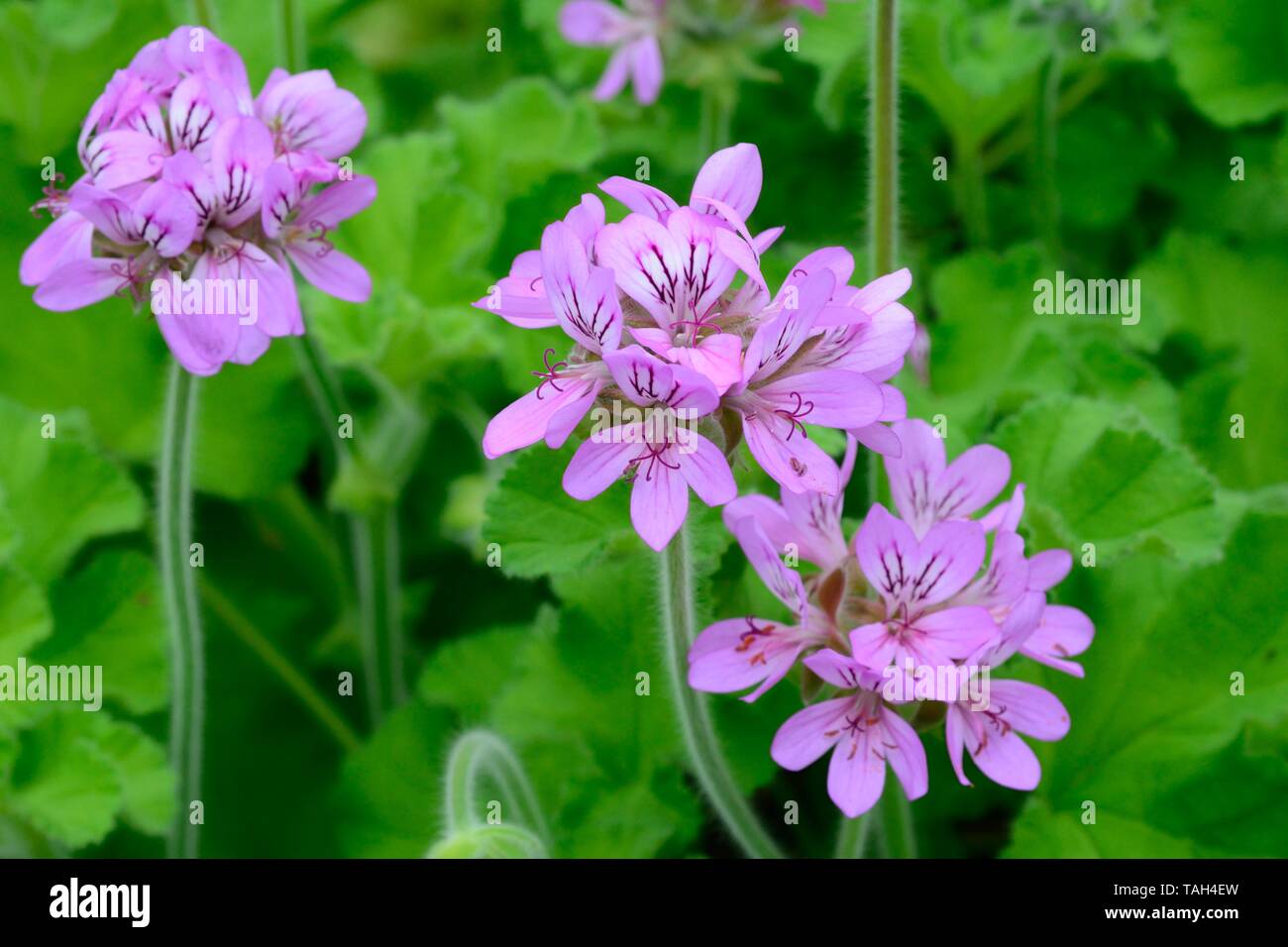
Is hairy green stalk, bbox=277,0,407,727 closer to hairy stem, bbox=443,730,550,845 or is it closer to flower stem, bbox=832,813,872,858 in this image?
hairy stem, bbox=443,730,550,845

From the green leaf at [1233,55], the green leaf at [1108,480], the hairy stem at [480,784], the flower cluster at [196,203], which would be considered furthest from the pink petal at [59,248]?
→ the green leaf at [1233,55]

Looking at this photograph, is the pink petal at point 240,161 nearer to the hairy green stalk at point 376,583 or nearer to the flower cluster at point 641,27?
the hairy green stalk at point 376,583

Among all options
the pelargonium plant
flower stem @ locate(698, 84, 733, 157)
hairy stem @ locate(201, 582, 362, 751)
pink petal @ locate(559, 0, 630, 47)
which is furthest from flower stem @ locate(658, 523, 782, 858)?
pink petal @ locate(559, 0, 630, 47)

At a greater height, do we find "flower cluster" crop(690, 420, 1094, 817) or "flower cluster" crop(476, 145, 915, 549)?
"flower cluster" crop(476, 145, 915, 549)

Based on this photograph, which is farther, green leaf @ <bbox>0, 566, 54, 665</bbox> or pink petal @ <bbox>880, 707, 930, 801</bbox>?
green leaf @ <bbox>0, 566, 54, 665</bbox>

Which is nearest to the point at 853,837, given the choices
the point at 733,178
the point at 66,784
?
the point at 733,178

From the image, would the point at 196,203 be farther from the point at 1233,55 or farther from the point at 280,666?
the point at 1233,55
